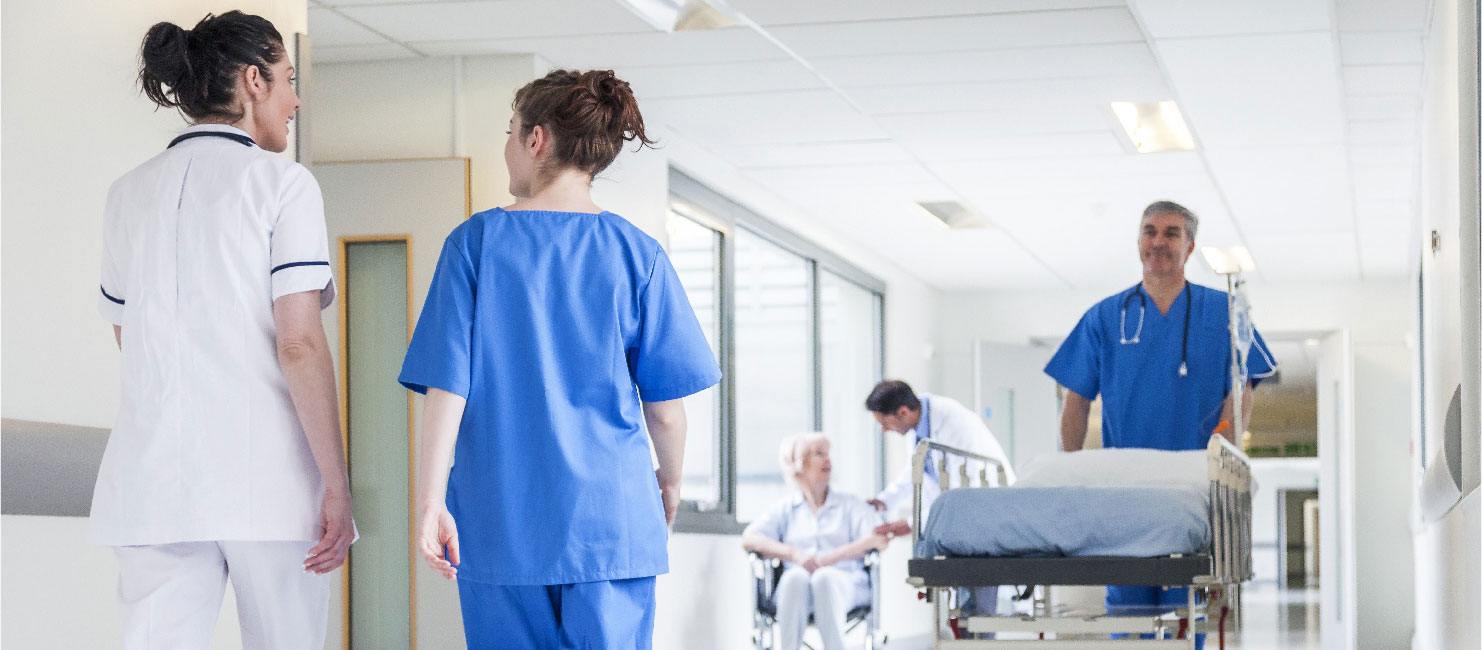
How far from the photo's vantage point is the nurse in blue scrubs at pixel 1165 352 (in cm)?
451

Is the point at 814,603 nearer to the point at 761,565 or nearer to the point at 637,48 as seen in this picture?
the point at 761,565

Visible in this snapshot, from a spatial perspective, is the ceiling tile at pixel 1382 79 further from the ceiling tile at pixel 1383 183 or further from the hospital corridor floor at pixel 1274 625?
the hospital corridor floor at pixel 1274 625

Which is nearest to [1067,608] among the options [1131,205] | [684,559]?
[684,559]

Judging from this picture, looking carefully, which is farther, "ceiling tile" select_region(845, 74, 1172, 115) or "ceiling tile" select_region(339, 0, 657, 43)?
"ceiling tile" select_region(845, 74, 1172, 115)

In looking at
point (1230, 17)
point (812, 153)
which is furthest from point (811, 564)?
point (1230, 17)

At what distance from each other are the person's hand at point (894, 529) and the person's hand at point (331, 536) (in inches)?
199

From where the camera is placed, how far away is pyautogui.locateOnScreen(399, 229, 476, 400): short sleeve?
222 cm

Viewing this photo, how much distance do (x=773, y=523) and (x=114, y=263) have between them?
5.71 m

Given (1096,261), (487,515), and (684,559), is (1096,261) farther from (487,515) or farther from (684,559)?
(487,515)

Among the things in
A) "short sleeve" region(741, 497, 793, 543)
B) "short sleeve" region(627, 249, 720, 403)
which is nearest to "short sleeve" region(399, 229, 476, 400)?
"short sleeve" region(627, 249, 720, 403)

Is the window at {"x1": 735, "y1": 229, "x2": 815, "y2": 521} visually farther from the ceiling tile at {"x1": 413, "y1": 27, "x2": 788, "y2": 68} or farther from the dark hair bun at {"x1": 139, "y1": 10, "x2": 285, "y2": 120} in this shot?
the dark hair bun at {"x1": 139, "y1": 10, "x2": 285, "y2": 120}

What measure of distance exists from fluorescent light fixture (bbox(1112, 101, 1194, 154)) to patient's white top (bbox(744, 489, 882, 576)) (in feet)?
6.68

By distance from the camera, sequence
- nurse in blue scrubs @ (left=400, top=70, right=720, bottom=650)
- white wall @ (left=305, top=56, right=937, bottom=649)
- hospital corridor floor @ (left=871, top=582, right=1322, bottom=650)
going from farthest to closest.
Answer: hospital corridor floor @ (left=871, top=582, right=1322, bottom=650)
white wall @ (left=305, top=56, right=937, bottom=649)
nurse in blue scrubs @ (left=400, top=70, right=720, bottom=650)

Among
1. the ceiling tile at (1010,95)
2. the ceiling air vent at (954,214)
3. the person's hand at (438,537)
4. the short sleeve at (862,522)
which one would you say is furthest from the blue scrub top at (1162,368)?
the ceiling air vent at (954,214)
